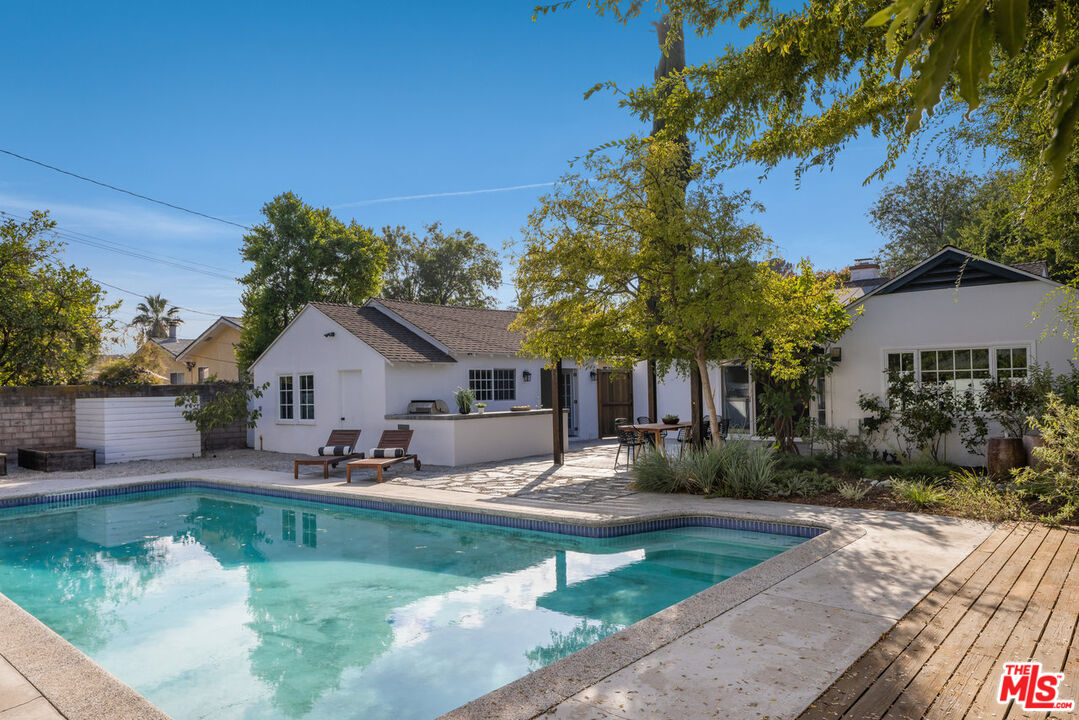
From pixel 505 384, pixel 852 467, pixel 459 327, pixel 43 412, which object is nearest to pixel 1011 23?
pixel 852 467

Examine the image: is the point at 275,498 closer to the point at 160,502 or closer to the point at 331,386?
the point at 160,502

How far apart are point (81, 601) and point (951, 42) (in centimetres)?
922

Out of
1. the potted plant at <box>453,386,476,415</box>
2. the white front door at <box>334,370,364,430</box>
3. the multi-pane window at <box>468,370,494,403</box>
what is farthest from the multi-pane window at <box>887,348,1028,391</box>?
the white front door at <box>334,370,364,430</box>

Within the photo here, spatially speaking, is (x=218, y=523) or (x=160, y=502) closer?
(x=218, y=523)

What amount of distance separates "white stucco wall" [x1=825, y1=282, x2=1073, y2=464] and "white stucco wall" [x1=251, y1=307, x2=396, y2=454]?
10.1 metres

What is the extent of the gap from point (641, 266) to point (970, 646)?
7.98 m

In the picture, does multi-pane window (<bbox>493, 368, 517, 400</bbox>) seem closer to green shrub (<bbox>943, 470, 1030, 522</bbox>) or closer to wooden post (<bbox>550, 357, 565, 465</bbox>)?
wooden post (<bbox>550, 357, 565, 465</bbox>)

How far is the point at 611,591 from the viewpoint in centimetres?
726

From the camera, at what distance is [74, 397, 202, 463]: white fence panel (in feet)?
54.0

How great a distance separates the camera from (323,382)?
17859 mm

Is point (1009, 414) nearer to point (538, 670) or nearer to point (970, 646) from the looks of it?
point (970, 646)

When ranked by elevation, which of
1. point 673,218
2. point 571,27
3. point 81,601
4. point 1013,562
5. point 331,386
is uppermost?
point 571,27

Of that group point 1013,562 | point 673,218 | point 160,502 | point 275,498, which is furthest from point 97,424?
point 1013,562

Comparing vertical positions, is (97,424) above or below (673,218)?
below
